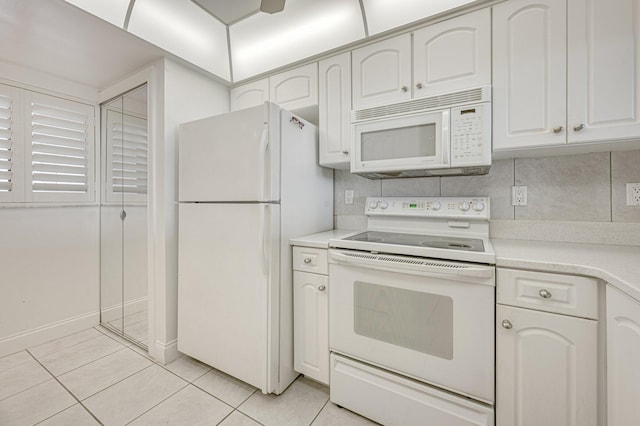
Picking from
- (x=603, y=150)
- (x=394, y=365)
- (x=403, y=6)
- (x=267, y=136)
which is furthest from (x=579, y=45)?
(x=394, y=365)

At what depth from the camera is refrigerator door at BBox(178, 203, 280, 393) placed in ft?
5.09

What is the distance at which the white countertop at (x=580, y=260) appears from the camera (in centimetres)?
89

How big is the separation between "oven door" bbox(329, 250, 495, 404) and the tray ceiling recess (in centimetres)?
142

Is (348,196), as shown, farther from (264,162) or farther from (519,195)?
(519,195)

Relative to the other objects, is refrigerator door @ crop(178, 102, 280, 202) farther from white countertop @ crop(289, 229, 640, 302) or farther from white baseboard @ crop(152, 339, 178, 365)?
white countertop @ crop(289, 229, 640, 302)

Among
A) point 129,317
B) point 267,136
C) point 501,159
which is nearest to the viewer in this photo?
point 267,136

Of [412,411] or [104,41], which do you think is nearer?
[412,411]

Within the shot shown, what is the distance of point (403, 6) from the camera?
1.58 metres

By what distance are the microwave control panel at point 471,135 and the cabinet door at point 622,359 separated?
760 millimetres

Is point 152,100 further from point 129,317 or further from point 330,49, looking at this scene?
point 129,317

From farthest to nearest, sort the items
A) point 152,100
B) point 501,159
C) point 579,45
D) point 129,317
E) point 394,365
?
1. point 129,317
2. point 152,100
3. point 501,159
4. point 394,365
5. point 579,45

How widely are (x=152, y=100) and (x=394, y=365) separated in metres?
2.37

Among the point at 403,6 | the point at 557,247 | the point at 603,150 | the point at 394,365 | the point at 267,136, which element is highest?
the point at 403,6

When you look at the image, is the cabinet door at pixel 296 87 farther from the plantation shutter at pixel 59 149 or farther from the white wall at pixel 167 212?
the plantation shutter at pixel 59 149
